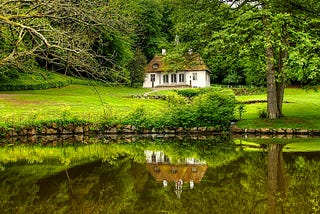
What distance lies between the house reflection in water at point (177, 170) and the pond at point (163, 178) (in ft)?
0.08

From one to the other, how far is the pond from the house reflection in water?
24mm

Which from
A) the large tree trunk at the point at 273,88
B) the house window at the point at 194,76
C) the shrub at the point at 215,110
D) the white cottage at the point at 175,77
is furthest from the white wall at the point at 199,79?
the shrub at the point at 215,110

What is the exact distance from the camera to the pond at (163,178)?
8.67 m

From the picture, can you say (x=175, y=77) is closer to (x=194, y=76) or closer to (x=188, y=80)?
(x=188, y=80)

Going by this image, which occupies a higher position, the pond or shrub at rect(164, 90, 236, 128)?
shrub at rect(164, 90, 236, 128)

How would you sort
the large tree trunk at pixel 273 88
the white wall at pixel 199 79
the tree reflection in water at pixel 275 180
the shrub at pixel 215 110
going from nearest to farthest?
the tree reflection in water at pixel 275 180 < the shrub at pixel 215 110 < the large tree trunk at pixel 273 88 < the white wall at pixel 199 79

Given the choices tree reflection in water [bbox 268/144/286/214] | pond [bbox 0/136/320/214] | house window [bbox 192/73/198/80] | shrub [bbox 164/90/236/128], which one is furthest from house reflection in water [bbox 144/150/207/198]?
house window [bbox 192/73/198/80]

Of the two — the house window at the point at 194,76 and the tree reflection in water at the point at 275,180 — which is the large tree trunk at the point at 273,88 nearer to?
the tree reflection in water at the point at 275,180

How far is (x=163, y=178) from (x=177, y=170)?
1197mm

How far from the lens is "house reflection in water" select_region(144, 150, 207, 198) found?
11195 millimetres

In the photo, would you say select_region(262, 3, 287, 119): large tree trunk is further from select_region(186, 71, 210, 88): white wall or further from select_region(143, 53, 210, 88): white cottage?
select_region(186, 71, 210, 88): white wall

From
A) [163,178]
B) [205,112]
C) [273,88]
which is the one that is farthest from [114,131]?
[163,178]

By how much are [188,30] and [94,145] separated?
9.21m

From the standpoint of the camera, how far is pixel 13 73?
49000mm
